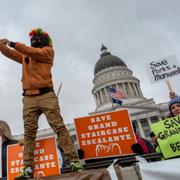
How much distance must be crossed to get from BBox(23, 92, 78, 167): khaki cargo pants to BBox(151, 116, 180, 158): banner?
1.03 m

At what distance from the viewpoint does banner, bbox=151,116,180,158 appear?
8.96 feet

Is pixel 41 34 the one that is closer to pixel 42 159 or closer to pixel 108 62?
pixel 42 159

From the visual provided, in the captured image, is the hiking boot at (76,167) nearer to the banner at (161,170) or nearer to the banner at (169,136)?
the banner at (161,170)

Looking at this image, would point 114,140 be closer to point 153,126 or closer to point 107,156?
point 107,156

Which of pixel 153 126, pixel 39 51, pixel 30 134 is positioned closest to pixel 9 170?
pixel 30 134

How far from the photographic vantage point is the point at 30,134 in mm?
2883

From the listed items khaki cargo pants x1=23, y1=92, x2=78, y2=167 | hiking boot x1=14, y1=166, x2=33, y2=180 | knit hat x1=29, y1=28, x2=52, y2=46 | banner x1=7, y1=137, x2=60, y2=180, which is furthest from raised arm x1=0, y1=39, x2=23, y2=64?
hiking boot x1=14, y1=166, x2=33, y2=180

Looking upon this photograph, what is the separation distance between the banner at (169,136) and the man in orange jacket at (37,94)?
3.36ft

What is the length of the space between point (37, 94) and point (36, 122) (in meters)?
0.35

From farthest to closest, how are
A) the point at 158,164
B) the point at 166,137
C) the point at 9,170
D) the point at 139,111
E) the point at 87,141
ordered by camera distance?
1. the point at 139,111
2. the point at 87,141
3. the point at 9,170
4. the point at 166,137
5. the point at 158,164

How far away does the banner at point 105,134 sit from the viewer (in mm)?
3367

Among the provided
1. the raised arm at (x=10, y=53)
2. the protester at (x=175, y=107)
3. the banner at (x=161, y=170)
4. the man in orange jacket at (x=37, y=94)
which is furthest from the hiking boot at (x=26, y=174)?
the protester at (x=175, y=107)

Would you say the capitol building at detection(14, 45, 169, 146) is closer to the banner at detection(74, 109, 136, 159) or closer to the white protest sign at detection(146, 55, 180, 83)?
the white protest sign at detection(146, 55, 180, 83)

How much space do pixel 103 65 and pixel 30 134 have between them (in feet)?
186
